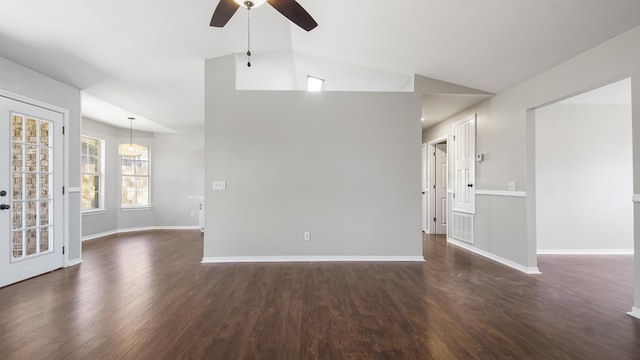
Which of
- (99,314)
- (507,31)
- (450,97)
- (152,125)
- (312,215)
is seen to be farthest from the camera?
(152,125)

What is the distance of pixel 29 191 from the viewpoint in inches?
138

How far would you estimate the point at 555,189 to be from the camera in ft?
15.7

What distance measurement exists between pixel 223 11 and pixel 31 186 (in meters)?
3.39

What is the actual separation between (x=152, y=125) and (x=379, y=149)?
220 inches

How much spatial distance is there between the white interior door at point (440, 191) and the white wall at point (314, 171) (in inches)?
110

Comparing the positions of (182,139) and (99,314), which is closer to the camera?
(99,314)

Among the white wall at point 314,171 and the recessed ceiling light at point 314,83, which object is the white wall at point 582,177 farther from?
the recessed ceiling light at point 314,83

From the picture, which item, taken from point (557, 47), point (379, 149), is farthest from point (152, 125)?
point (557, 47)

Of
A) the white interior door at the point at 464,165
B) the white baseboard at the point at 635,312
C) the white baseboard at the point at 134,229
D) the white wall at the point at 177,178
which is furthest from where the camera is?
the white wall at the point at 177,178

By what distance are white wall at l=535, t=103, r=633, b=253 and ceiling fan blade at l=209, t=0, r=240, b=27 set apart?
506cm

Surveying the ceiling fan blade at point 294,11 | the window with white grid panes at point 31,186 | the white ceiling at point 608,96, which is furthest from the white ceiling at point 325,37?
the white ceiling at point 608,96

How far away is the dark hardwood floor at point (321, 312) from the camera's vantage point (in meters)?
1.98

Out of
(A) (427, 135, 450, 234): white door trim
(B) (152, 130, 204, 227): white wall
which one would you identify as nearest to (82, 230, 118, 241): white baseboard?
(B) (152, 130, 204, 227): white wall

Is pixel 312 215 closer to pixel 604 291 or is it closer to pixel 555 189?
pixel 604 291
